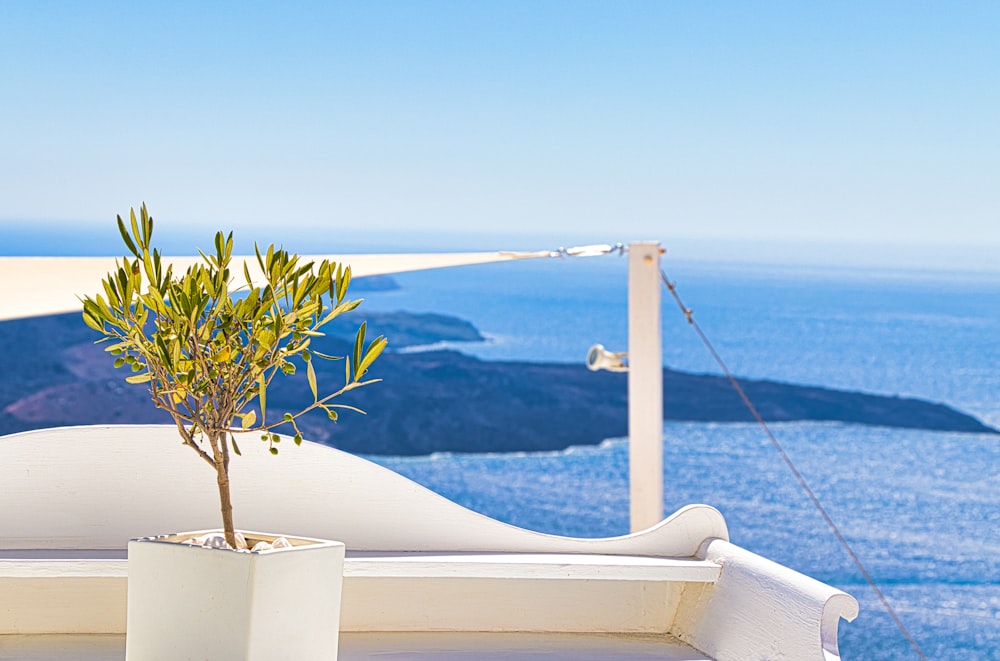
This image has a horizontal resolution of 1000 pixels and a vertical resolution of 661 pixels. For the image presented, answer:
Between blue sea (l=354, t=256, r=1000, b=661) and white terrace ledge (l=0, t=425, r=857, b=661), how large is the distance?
11.6 m

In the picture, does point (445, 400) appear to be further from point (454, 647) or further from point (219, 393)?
point (219, 393)

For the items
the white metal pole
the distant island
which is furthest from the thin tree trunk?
the distant island

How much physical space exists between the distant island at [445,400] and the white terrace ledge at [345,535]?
51.9 ft

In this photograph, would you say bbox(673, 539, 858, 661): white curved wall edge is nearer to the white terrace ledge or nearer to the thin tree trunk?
the white terrace ledge

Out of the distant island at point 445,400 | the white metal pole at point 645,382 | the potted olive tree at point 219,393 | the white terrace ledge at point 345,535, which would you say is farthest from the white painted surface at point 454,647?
the distant island at point 445,400

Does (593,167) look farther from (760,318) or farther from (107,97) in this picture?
(107,97)

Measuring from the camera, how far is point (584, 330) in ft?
74.9

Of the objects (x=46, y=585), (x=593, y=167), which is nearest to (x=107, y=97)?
(x=593, y=167)

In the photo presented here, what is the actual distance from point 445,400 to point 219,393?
59.1 feet

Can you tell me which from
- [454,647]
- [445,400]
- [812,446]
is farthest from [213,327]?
[812,446]

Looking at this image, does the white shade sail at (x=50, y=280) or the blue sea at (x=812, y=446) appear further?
the blue sea at (x=812, y=446)

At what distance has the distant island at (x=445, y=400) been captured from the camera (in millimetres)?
18359

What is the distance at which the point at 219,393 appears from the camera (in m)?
1.41

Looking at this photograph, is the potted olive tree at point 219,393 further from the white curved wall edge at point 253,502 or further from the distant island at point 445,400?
the distant island at point 445,400
